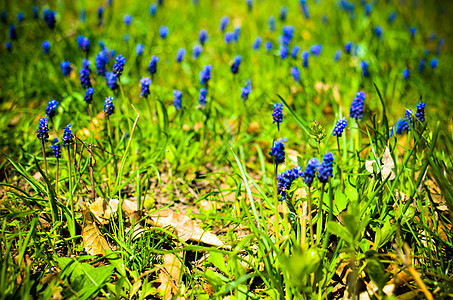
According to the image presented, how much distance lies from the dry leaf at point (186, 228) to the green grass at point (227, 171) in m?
0.05

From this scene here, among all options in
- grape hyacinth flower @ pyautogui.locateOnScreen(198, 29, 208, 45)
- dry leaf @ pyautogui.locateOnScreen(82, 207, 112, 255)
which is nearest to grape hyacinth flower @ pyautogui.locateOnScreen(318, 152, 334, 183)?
dry leaf @ pyautogui.locateOnScreen(82, 207, 112, 255)

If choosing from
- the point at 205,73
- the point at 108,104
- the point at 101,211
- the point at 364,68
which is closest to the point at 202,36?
the point at 205,73

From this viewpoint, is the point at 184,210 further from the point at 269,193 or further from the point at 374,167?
the point at 374,167

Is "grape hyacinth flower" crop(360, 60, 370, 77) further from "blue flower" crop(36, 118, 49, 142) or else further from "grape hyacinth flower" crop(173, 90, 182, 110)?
"blue flower" crop(36, 118, 49, 142)

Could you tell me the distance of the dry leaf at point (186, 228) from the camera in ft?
6.01

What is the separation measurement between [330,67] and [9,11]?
15.3 feet

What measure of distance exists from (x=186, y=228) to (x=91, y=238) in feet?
1.68

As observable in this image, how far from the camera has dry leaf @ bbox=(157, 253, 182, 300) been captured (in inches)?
62.4

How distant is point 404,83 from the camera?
3527 mm

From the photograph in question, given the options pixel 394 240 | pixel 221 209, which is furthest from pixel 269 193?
pixel 394 240

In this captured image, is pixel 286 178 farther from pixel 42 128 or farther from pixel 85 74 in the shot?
pixel 85 74

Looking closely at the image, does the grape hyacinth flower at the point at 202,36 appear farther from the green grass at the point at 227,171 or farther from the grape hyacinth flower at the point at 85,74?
the grape hyacinth flower at the point at 85,74

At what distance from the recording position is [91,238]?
69.3 inches

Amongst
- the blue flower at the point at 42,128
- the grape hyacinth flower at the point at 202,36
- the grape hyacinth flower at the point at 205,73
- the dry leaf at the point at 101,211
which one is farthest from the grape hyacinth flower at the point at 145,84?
the grape hyacinth flower at the point at 202,36
